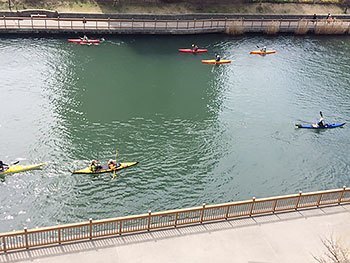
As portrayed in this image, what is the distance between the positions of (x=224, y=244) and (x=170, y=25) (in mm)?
46211

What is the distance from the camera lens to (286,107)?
4675 cm

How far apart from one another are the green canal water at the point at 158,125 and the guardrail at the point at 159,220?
5.47 m

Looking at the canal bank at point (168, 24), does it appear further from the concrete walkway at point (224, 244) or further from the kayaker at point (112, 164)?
the concrete walkway at point (224, 244)

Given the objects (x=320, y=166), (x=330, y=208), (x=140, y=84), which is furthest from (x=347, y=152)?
(x=140, y=84)

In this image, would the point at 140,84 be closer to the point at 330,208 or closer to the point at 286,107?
the point at 286,107

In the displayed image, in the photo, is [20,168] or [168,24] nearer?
[20,168]

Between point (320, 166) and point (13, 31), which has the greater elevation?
point (13, 31)

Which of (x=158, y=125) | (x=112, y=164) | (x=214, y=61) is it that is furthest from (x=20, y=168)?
(x=214, y=61)

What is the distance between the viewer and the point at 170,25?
212 ft

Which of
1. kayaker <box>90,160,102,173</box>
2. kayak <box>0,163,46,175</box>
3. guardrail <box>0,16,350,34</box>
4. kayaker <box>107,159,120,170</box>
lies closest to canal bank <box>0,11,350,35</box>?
guardrail <box>0,16,350,34</box>

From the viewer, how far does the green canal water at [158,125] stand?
3152 cm

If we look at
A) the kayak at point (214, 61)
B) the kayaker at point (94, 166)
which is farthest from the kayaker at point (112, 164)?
the kayak at point (214, 61)

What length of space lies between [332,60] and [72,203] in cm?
4500

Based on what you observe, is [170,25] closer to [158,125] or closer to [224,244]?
[158,125]
